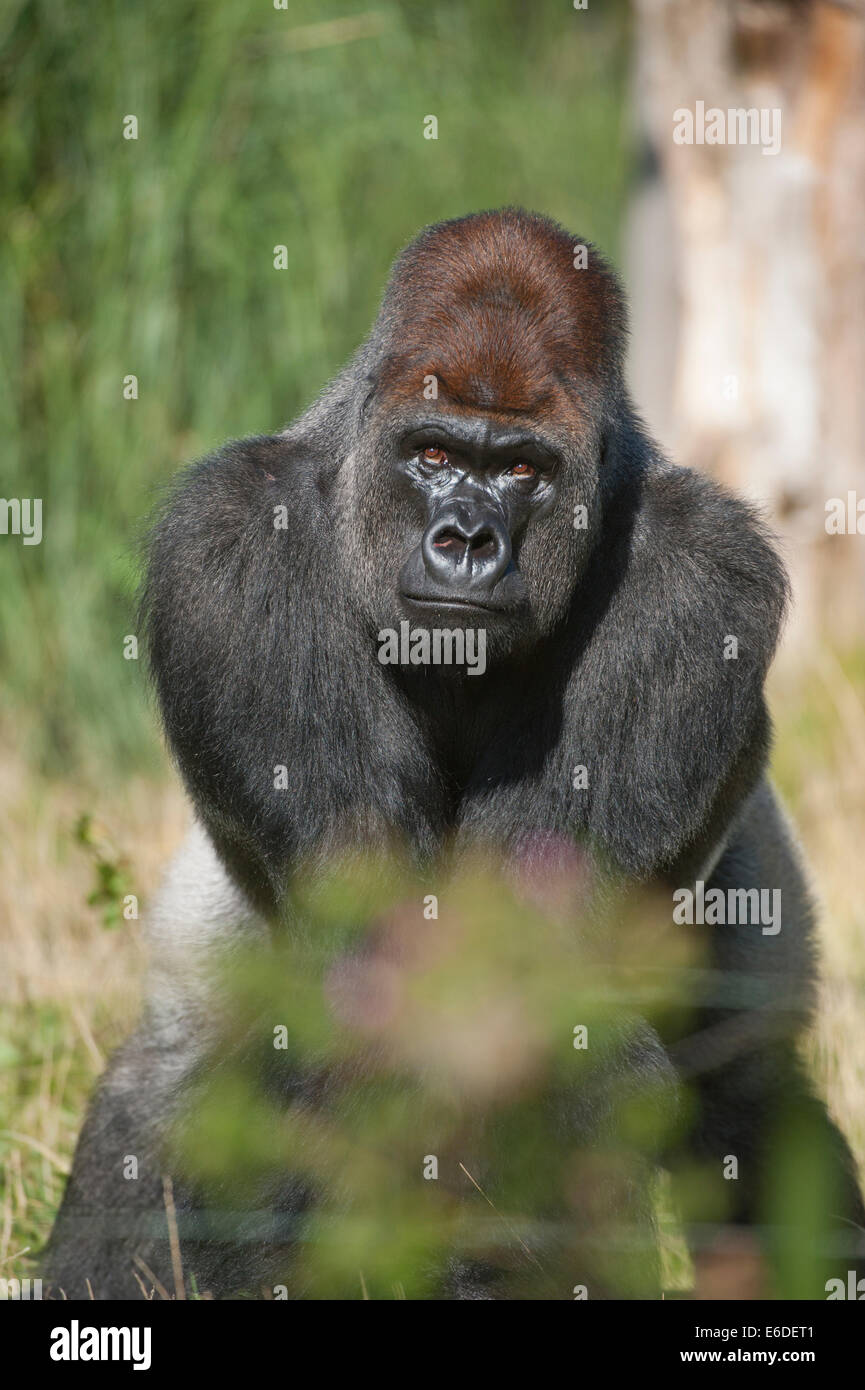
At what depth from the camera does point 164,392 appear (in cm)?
830

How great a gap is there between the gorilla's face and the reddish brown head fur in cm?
8

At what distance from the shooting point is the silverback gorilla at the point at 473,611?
3812 millimetres

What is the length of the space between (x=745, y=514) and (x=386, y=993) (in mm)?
1823

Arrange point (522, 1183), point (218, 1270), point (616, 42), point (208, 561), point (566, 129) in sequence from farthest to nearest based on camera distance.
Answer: point (616, 42) → point (566, 129) → point (218, 1270) → point (208, 561) → point (522, 1183)

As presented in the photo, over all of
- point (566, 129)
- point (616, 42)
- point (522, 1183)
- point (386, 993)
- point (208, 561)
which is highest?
point (616, 42)

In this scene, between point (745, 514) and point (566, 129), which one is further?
point (566, 129)

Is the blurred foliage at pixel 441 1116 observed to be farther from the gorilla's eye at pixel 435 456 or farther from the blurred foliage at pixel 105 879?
the gorilla's eye at pixel 435 456

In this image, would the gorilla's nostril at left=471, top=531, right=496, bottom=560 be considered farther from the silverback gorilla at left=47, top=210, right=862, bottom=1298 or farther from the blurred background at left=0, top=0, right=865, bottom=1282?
the blurred background at left=0, top=0, right=865, bottom=1282

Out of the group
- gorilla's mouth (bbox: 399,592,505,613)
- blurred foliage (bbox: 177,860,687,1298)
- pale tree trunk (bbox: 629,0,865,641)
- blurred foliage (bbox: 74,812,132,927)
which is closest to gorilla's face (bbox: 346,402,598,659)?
gorilla's mouth (bbox: 399,592,505,613)

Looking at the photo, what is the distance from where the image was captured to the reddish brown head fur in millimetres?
3787

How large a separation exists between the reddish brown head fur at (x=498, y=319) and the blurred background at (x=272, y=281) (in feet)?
12.2

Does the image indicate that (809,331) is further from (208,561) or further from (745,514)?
(208,561)
